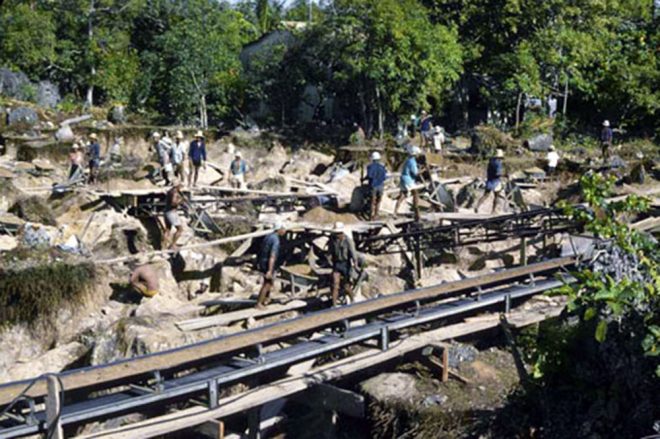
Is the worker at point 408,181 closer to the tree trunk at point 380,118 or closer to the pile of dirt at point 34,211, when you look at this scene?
the pile of dirt at point 34,211

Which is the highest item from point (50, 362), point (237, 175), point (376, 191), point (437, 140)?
point (437, 140)

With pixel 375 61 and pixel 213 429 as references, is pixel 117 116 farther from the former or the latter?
pixel 213 429

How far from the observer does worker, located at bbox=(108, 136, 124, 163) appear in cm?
2688

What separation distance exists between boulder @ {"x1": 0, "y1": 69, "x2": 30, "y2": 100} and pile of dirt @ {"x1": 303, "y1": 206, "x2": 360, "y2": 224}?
17.3 m

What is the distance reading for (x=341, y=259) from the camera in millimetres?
14125

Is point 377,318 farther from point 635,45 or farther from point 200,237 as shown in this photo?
point 635,45

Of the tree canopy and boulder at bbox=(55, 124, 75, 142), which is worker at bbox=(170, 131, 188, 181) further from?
the tree canopy

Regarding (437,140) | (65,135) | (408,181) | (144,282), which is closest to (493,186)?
(408,181)

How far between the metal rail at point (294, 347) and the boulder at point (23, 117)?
20.7m

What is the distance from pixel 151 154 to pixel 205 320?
1575 cm

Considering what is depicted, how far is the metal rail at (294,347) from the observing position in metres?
9.03

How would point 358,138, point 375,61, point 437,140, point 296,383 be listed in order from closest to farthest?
point 296,383 < point 437,140 < point 375,61 < point 358,138

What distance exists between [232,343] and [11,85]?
26050mm

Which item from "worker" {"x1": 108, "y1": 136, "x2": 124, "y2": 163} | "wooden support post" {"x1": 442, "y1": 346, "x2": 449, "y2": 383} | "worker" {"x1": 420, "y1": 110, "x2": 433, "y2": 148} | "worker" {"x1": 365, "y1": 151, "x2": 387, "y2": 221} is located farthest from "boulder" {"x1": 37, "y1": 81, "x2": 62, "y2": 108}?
"wooden support post" {"x1": 442, "y1": 346, "x2": 449, "y2": 383}
